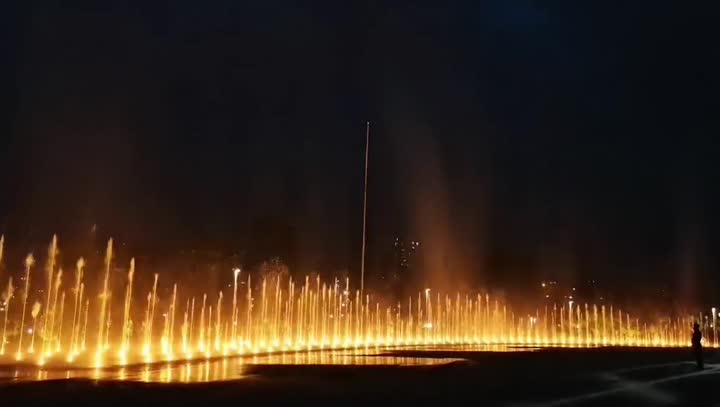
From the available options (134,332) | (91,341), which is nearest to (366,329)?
(134,332)

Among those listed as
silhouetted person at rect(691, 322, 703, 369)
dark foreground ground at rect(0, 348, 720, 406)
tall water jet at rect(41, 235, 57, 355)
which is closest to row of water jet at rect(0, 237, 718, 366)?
tall water jet at rect(41, 235, 57, 355)

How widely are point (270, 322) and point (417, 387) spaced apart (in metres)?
31.1

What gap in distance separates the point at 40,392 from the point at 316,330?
31.0 metres

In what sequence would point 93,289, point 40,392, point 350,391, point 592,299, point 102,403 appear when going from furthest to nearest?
point 592,299
point 93,289
point 350,391
point 40,392
point 102,403

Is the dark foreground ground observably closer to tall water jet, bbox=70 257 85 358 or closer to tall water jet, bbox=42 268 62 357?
tall water jet, bbox=42 268 62 357

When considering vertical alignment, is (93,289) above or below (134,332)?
above

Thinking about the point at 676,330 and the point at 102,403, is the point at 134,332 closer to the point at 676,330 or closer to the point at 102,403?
the point at 102,403

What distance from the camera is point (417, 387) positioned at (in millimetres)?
11562

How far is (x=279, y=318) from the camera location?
42281mm

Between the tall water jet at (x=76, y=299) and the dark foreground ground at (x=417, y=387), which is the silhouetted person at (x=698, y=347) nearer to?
the dark foreground ground at (x=417, y=387)

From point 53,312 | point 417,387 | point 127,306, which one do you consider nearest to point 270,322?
point 127,306

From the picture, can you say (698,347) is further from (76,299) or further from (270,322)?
(76,299)

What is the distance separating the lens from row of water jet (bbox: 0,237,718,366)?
27.4 m

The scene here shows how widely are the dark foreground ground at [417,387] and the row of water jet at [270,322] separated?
5.85 metres
